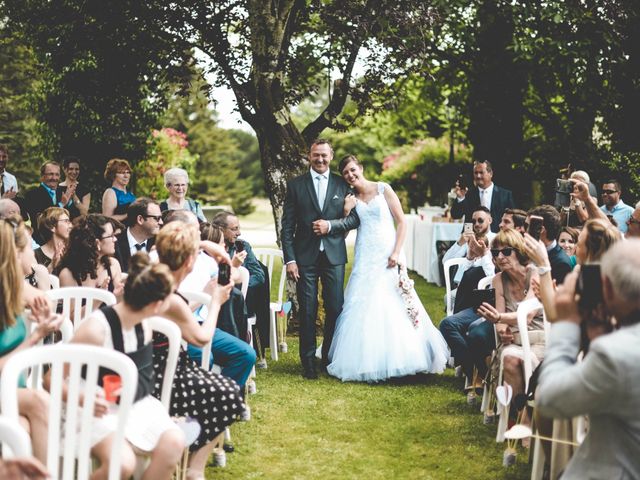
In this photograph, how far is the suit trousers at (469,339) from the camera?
17.9ft

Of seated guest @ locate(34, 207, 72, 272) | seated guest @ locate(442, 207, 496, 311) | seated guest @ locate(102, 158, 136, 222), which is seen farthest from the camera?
seated guest @ locate(102, 158, 136, 222)

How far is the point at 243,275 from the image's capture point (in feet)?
19.7

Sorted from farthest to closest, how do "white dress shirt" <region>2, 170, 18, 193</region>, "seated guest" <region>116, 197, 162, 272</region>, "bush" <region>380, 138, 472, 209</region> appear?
"bush" <region>380, 138, 472, 209</region>, "white dress shirt" <region>2, 170, 18, 193</region>, "seated guest" <region>116, 197, 162, 272</region>

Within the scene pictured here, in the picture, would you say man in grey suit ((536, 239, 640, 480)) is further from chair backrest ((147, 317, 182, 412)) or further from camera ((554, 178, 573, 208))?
camera ((554, 178, 573, 208))

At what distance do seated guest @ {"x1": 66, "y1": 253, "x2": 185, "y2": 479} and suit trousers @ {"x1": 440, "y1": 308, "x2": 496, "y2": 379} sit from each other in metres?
2.75

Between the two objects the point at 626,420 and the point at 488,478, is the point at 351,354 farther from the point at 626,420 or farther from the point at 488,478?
the point at 626,420

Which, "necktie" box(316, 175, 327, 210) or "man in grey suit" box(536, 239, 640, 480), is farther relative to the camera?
"necktie" box(316, 175, 327, 210)

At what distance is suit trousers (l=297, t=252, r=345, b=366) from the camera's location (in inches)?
261

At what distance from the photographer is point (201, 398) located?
12.4 feet

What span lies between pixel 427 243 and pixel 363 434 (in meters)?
8.32

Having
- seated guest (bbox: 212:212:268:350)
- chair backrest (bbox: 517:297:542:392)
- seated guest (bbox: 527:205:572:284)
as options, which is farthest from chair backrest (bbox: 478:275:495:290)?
seated guest (bbox: 212:212:268:350)

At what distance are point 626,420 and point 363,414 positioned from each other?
132 inches

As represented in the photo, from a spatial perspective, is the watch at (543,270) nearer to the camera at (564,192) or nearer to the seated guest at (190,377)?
the seated guest at (190,377)

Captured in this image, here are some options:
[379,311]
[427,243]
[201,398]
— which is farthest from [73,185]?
[427,243]
